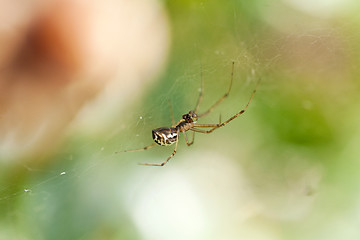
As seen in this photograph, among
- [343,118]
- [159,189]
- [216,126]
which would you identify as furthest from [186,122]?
[343,118]

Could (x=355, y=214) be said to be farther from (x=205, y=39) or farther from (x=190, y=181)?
(x=205, y=39)

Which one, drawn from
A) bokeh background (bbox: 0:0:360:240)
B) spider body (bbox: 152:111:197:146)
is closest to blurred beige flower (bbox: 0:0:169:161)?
bokeh background (bbox: 0:0:360:240)

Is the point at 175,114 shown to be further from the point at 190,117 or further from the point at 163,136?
the point at 163,136

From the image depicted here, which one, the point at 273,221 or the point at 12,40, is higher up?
the point at 12,40

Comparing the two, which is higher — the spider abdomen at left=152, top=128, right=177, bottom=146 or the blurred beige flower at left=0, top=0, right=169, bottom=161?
the blurred beige flower at left=0, top=0, right=169, bottom=161

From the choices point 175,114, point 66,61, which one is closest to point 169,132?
point 175,114

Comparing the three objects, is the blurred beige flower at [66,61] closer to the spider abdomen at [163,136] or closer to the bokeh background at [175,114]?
the bokeh background at [175,114]

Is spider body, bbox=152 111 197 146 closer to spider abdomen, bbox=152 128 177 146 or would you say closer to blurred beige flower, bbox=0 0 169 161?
spider abdomen, bbox=152 128 177 146
